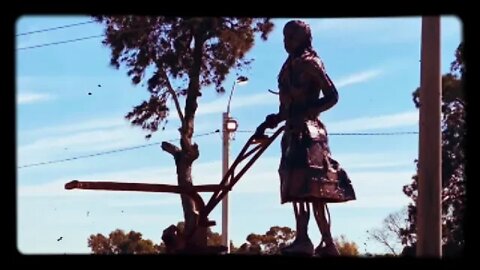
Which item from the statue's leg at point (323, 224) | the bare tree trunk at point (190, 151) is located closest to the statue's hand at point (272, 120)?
the bare tree trunk at point (190, 151)

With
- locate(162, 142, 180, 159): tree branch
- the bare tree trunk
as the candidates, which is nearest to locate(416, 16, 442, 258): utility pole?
the bare tree trunk

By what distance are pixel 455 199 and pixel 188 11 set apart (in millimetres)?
3243

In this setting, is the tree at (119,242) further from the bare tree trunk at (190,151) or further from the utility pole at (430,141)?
the utility pole at (430,141)

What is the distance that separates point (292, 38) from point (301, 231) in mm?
1509

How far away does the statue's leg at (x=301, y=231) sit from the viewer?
5105 millimetres

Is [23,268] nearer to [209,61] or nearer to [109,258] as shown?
[109,258]

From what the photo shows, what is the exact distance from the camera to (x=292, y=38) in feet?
19.4

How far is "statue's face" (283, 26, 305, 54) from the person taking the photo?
19.2 ft

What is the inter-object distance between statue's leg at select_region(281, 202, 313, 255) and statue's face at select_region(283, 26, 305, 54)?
48.8 inches

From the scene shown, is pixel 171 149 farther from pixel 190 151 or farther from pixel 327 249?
pixel 327 249

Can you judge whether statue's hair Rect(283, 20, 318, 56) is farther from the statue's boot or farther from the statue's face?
the statue's boot

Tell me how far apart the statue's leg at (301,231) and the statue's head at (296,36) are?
1238 mm
